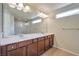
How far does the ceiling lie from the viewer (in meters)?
1.83

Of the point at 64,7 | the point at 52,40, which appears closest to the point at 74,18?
the point at 64,7

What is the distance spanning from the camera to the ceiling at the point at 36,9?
1.83 m

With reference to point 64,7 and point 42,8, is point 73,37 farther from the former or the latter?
point 42,8

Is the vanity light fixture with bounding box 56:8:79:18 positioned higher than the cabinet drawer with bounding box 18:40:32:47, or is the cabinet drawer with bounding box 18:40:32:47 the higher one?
the vanity light fixture with bounding box 56:8:79:18

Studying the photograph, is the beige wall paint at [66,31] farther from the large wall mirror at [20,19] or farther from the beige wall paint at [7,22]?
the beige wall paint at [7,22]

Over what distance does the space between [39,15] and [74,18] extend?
0.68 metres

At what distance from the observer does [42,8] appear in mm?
1945

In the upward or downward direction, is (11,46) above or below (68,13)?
below

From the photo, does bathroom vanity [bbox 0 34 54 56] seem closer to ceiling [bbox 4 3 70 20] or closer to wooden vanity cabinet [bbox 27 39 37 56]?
wooden vanity cabinet [bbox 27 39 37 56]

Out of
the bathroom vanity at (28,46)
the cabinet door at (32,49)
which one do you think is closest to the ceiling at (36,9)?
the bathroom vanity at (28,46)

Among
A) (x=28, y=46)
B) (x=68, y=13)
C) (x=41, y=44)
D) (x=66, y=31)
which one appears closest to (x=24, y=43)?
(x=28, y=46)

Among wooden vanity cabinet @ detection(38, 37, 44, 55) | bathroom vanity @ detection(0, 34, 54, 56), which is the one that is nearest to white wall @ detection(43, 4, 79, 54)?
bathroom vanity @ detection(0, 34, 54, 56)

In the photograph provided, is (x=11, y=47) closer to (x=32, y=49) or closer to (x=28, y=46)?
(x=28, y=46)

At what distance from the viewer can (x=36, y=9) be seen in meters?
1.99
